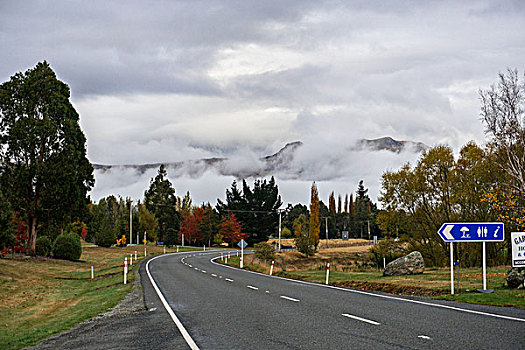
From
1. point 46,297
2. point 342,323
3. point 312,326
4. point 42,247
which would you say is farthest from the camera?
point 42,247

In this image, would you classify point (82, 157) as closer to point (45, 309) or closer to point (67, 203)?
point (67, 203)

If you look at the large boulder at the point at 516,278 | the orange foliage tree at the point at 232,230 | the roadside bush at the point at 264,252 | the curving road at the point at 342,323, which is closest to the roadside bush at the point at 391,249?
the roadside bush at the point at 264,252

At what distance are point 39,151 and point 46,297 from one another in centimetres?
2289

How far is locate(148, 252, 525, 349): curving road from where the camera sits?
848cm

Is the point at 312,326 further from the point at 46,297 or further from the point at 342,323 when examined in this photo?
the point at 46,297

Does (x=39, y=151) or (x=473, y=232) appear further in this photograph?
(x=39, y=151)

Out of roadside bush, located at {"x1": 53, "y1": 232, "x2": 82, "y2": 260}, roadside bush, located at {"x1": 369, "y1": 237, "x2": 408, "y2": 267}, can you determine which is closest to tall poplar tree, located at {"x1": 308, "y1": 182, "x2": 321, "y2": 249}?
roadside bush, located at {"x1": 369, "y1": 237, "x2": 408, "y2": 267}

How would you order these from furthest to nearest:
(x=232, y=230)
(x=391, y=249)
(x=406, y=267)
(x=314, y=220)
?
1. (x=232, y=230)
2. (x=314, y=220)
3. (x=391, y=249)
4. (x=406, y=267)

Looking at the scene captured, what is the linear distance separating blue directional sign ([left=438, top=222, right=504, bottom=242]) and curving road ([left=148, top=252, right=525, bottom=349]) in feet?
10.0

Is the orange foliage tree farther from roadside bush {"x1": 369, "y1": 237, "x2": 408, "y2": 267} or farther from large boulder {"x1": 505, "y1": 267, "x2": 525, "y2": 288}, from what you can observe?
large boulder {"x1": 505, "y1": 267, "x2": 525, "y2": 288}

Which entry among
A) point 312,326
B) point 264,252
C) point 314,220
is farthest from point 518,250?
point 314,220

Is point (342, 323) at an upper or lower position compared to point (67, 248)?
upper

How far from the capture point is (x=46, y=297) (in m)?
24.3

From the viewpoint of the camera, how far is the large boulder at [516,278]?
53.7 feet
